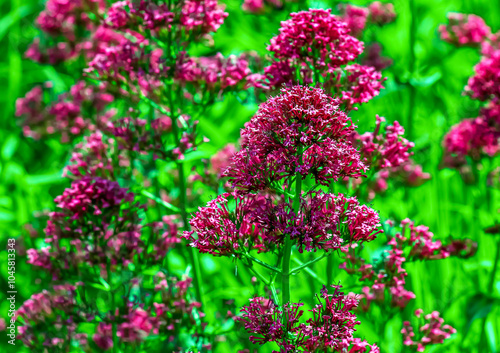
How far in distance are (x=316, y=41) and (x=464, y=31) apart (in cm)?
271

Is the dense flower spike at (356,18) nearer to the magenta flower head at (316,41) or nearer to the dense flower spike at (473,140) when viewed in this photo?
the dense flower spike at (473,140)

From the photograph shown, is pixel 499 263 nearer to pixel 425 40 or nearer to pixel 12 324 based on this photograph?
pixel 12 324

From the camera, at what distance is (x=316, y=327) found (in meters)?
1.98

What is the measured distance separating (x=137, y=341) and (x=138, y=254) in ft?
1.38

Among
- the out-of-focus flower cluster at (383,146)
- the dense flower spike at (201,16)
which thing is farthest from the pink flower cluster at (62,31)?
the out-of-focus flower cluster at (383,146)


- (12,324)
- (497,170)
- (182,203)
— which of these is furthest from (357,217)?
(12,324)

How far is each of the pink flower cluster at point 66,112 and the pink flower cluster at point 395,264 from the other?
78.5 inches

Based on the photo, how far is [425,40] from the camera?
6.43 m

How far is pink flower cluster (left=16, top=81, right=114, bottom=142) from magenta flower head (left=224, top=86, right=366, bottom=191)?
7.18 ft

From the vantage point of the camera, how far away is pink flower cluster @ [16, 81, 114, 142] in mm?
4410

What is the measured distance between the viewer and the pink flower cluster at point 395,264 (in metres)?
2.86

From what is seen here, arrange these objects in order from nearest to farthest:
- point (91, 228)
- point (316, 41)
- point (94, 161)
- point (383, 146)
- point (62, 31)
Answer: point (316, 41) < point (383, 146) < point (91, 228) < point (94, 161) < point (62, 31)

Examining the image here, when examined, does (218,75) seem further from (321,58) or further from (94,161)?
(94,161)

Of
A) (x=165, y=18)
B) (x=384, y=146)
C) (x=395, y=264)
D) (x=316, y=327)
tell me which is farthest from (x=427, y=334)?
(x=165, y=18)
